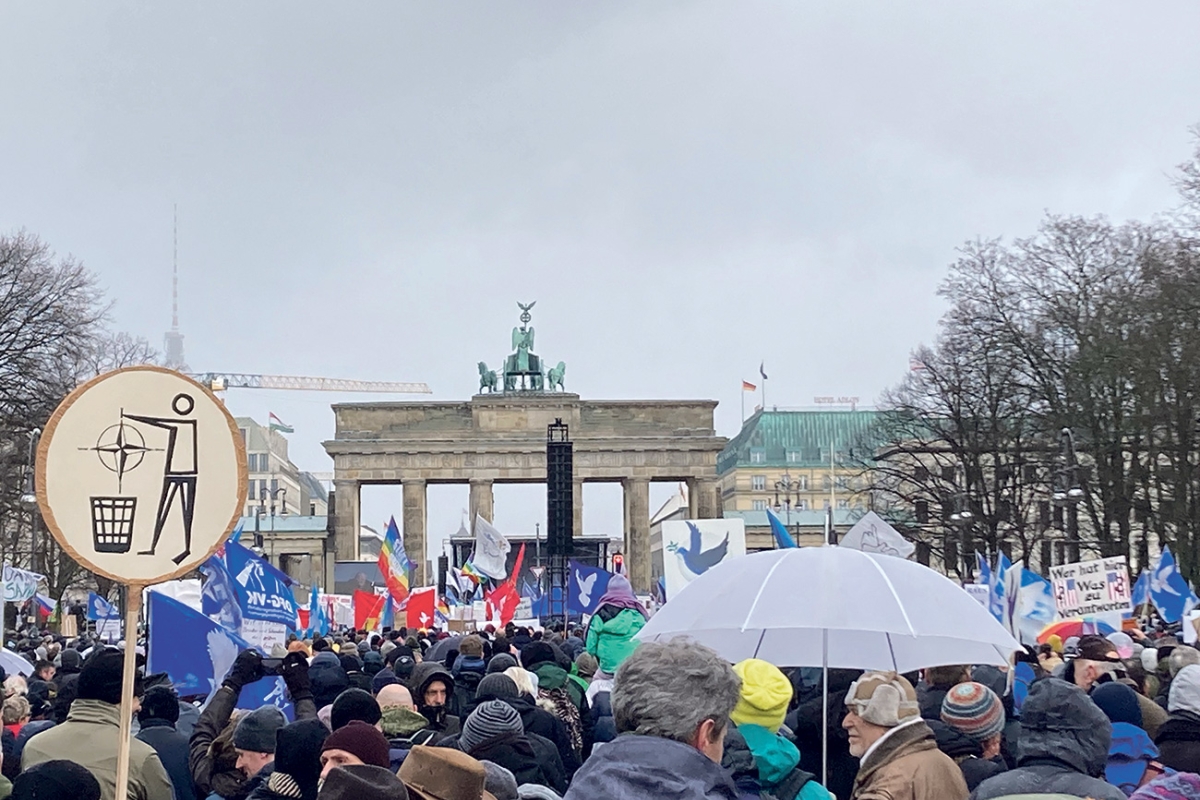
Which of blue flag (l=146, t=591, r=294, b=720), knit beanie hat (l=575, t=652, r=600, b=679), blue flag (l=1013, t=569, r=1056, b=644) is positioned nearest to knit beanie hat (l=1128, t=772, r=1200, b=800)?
blue flag (l=146, t=591, r=294, b=720)

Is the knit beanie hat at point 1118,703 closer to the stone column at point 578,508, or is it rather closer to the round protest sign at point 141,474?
the round protest sign at point 141,474

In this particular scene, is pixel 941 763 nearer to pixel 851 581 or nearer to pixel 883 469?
pixel 851 581

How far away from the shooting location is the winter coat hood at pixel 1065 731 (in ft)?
17.1

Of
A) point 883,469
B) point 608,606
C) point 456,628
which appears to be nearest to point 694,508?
point 883,469

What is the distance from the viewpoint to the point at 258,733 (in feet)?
21.4

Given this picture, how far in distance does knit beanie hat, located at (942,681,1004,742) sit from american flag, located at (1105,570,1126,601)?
13.6 metres

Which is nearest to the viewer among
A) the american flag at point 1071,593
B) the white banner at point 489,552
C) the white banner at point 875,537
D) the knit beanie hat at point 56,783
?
the knit beanie hat at point 56,783

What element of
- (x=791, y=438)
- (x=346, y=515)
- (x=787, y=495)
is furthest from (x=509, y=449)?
(x=791, y=438)

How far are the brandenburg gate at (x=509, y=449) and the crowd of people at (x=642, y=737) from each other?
72736 mm

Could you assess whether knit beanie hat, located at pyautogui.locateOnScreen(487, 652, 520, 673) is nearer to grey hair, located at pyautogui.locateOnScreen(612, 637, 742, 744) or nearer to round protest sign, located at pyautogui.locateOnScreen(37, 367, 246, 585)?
round protest sign, located at pyautogui.locateOnScreen(37, 367, 246, 585)

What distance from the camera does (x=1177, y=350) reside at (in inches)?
1471

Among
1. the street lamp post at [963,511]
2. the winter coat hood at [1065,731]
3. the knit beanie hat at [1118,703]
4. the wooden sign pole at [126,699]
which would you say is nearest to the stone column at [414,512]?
the street lamp post at [963,511]

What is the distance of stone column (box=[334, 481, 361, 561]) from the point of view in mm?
82625

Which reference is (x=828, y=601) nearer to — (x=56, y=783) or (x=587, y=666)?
(x=56, y=783)
